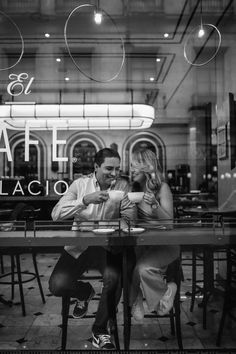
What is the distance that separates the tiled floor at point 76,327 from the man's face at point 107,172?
2.04 feet

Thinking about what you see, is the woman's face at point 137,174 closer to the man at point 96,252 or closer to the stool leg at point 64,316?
Answer: the man at point 96,252

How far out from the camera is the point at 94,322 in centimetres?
242

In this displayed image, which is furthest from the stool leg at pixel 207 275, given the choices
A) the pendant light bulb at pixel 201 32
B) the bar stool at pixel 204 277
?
the pendant light bulb at pixel 201 32

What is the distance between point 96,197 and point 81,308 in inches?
31.9

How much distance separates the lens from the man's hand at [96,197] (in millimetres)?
2447

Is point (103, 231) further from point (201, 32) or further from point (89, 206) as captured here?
point (201, 32)

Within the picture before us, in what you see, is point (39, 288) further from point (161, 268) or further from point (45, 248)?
point (161, 268)

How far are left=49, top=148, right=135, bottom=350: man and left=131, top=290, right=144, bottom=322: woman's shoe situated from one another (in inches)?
4.8

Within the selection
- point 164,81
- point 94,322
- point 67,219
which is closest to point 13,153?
point 67,219

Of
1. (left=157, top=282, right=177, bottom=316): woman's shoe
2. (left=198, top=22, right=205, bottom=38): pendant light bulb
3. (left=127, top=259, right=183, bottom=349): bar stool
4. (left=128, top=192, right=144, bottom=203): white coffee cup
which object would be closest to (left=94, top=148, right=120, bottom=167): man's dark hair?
(left=128, top=192, right=144, bottom=203): white coffee cup

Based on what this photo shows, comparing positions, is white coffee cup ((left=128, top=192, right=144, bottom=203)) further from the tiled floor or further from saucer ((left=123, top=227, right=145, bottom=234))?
the tiled floor

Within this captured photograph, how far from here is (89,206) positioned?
8.77 ft

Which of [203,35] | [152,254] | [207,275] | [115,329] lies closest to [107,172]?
[152,254]

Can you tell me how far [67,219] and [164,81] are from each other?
221cm
